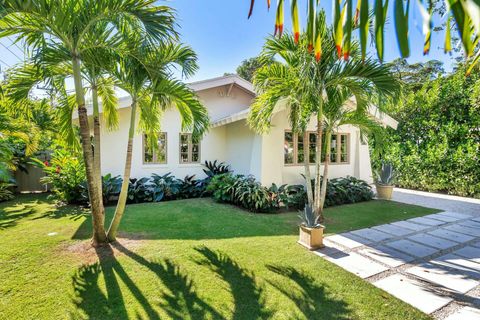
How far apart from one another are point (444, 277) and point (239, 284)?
10.7ft

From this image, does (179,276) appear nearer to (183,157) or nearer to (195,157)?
(183,157)

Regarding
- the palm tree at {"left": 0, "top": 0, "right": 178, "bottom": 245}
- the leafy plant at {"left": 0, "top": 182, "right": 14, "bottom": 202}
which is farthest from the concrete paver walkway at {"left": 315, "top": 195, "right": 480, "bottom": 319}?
the leafy plant at {"left": 0, "top": 182, "right": 14, "bottom": 202}

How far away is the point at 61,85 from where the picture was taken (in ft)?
17.3

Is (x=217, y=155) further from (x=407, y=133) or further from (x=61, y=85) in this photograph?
(x=407, y=133)

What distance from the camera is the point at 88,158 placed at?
459 cm

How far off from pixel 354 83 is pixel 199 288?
545cm

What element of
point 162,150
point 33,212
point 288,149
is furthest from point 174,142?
point 33,212

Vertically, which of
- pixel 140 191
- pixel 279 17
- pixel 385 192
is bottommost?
pixel 385 192

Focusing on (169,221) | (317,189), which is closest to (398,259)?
(317,189)

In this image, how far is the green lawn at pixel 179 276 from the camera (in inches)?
127

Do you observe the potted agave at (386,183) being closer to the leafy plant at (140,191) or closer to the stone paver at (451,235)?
the stone paver at (451,235)

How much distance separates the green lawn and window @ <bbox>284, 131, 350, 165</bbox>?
367 centimetres

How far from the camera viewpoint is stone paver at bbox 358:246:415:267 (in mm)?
4559

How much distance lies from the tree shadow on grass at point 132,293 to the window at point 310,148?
20.9 feet
